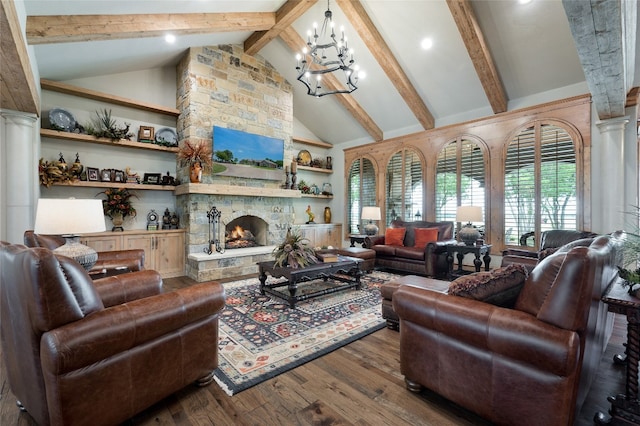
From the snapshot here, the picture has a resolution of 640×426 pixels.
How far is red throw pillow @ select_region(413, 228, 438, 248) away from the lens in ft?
17.5

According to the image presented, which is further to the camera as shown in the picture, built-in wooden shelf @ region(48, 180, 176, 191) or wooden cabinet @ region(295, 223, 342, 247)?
wooden cabinet @ region(295, 223, 342, 247)

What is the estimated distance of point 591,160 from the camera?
14.4ft

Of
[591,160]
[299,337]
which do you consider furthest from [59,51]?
[591,160]

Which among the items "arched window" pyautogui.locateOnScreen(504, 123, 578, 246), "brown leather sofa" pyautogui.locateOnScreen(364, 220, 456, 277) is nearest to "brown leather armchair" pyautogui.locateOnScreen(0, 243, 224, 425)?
"brown leather sofa" pyautogui.locateOnScreen(364, 220, 456, 277)

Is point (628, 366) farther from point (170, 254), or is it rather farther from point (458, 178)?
point (170, 254)

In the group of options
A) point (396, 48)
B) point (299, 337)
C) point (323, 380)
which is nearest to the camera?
point (323, 380)

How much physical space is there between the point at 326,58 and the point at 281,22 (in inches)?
37.9

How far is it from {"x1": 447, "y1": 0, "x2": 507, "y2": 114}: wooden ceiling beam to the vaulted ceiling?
15 mm

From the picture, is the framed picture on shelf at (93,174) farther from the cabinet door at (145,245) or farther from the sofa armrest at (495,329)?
the sofa armrest at (495,329)

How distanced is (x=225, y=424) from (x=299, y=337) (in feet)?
3.61

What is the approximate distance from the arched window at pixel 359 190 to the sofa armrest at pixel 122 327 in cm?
589

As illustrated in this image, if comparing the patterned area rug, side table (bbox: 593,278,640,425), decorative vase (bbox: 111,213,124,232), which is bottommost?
the patterned area rug

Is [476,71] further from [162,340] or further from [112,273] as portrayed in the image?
[112,273]

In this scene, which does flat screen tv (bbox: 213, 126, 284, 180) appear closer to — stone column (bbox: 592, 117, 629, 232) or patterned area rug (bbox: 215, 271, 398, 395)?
patterned area rug (bbox: 215, 271, 398, 395)
